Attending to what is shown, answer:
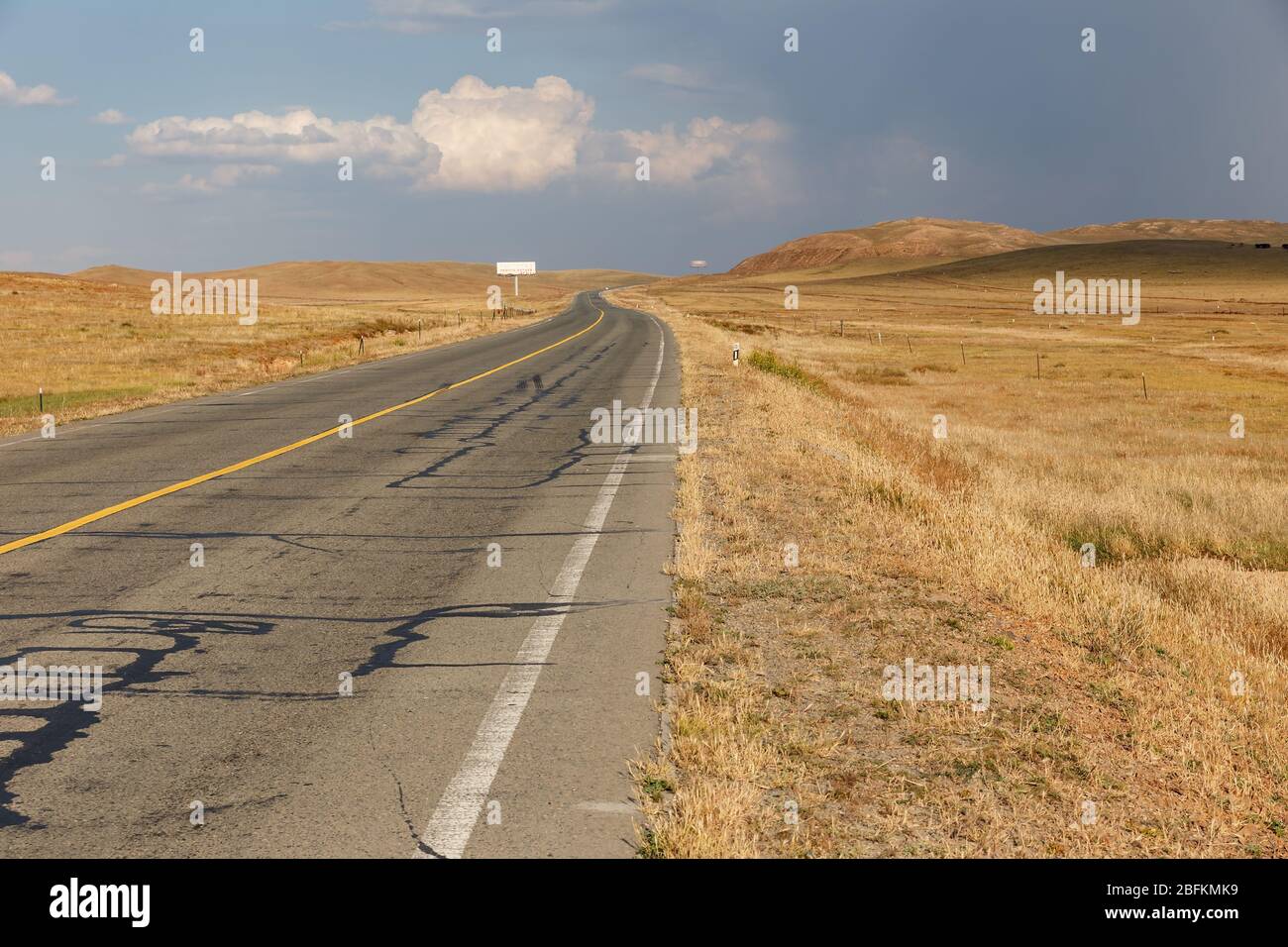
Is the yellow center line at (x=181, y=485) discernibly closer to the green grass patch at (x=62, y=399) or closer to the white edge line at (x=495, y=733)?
the white edge line at (x=495, y=733)

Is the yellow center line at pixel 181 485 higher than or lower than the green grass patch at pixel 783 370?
lower

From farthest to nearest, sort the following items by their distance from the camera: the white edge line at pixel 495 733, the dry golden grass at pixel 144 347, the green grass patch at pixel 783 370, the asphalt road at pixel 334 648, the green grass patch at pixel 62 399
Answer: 1. the green grass patch at pixel 783 370
2. the dry golden grass at pixel 144 347
3. the green grass patch at pixel 62 399
4. the asphalt road at pixel 334 648
5. the white edge line at pixel 495 733

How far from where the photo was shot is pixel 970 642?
613 centimetres

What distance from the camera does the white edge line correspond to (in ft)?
12.2

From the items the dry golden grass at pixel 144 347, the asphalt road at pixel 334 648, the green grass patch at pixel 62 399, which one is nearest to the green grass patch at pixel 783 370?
the dry golden grass at pixel 144 347

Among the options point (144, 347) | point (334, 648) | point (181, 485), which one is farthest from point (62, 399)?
point (144, 347)

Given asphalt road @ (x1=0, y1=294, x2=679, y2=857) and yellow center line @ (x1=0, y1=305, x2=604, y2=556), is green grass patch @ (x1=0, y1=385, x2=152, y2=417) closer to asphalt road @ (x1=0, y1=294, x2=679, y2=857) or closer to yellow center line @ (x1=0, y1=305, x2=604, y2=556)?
yellow center line @ (x1=0, y1=305, x2=604, y2=556)

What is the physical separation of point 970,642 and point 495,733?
10.0 feet

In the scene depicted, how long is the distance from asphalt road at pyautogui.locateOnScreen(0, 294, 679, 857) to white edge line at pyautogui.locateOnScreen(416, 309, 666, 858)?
0.02 m

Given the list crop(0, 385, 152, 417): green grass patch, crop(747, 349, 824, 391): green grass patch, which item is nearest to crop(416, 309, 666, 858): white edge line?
crop(0, 385, 152, 417): green grass patch

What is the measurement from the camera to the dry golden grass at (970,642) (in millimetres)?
3957

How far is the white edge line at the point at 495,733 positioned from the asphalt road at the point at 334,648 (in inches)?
0.7

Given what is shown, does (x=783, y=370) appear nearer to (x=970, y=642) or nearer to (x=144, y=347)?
(x=970, y=642)

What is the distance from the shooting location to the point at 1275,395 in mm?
28891
